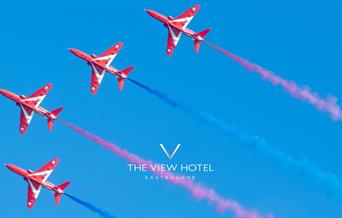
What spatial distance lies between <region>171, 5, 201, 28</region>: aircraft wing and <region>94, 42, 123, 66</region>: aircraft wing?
837cm

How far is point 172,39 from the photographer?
146625 millimetres

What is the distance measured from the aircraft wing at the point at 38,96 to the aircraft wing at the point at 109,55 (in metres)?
7.66

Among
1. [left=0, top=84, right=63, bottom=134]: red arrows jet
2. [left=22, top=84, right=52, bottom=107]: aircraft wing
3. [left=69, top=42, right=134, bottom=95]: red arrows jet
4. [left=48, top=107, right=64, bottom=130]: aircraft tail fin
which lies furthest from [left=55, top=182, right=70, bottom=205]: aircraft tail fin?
[left=69, top=42, right=134, bottom=95]: red arrows jet

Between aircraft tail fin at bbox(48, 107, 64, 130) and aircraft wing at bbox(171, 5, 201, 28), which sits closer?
aircraft tail fin at bbox(48, 107, 64, 130)

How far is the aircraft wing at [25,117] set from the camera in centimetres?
14662

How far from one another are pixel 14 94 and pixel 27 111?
2.92m

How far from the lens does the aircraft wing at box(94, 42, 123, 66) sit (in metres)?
147

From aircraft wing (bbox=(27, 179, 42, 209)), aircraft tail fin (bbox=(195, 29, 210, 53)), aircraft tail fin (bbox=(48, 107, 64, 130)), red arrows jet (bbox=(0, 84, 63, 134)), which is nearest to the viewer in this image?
aircraft tail fin (bbox=(195, 29, 210, 53))

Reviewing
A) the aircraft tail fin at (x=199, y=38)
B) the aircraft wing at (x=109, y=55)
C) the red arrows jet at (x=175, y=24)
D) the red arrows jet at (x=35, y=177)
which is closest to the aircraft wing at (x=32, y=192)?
the red arrows jet at (x=35, y=177)

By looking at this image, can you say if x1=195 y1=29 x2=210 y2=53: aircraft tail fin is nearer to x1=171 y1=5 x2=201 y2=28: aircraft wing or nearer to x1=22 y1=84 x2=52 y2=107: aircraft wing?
x1=171 y1=5 x2=201 y2=28: aircraft wing

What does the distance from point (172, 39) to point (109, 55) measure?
28.1 feet

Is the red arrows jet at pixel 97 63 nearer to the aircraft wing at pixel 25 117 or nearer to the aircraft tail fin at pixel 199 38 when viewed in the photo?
the aircraft wing at pixel 25 117

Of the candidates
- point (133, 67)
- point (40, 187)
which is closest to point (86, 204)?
point (40, 187)

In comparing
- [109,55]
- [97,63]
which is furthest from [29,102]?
[109,55]
